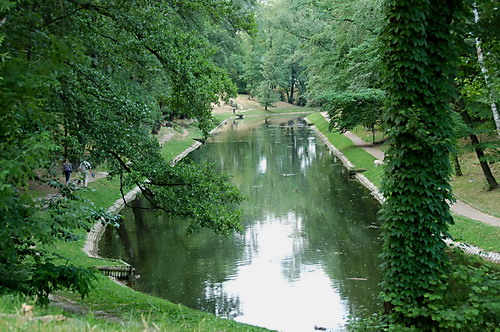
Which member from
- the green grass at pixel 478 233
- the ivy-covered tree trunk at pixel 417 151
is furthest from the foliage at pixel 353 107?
the ivy-covered tree trunk at pixel 417 151

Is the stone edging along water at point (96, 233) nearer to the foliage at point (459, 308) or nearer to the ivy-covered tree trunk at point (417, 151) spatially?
the ivy-covered tree trunk at point (417, 151)

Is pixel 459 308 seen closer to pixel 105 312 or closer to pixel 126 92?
pixel 105 312

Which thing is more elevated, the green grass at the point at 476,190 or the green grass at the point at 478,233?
the green grass at the point at 476,190

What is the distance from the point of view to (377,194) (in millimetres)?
27125

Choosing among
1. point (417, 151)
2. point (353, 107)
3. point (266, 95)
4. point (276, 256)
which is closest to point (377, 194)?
point (276, 256)

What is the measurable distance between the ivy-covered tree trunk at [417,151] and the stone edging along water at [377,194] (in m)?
0.61

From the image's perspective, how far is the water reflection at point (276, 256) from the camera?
14.6m

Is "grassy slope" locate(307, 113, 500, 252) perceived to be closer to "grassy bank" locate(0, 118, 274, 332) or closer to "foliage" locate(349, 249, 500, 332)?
"foliage" locate(349, 249, 500, 332)

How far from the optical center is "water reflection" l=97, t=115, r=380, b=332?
14.6 m

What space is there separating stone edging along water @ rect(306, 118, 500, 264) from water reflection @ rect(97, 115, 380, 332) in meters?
0.58

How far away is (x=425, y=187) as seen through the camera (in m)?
9.55

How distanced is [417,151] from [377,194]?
58.3ft

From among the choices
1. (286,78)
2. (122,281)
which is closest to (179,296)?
(122,281)

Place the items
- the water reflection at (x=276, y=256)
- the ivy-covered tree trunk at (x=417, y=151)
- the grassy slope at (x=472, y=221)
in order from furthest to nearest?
the grassy slope at (x=472, y=221), the water reflection at (x=276, y=256), the ivy-covered tree trunk at (x=417, y=151)
